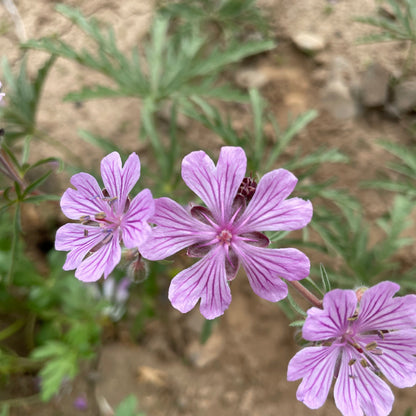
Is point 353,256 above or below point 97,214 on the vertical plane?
below

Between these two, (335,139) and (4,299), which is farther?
(335,139)

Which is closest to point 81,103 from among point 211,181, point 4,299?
point 4,299

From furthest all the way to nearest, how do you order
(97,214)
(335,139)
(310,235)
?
1. (335,139)
2. (310,235)
3. (97,214)

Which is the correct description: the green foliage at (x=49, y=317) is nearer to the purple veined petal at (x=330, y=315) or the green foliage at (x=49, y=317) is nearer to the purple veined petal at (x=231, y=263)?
the purple veined petal at (x=231, y=263)

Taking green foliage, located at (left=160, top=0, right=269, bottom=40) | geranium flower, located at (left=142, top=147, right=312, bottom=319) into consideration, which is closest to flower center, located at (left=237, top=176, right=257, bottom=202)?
geranium flower, located at (left=142, top=147, right=312, bottom=319)

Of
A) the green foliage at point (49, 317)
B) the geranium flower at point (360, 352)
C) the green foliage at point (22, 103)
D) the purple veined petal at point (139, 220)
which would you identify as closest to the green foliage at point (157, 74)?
the green foliage at point (22, 103)

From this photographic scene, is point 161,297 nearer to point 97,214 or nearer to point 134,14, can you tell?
point 97,214
